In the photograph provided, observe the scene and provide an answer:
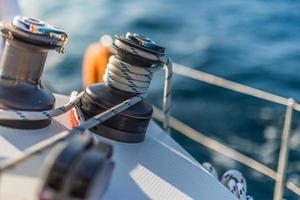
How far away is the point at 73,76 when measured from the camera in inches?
201

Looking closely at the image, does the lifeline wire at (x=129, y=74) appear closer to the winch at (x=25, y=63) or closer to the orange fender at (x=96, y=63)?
the winch at (x=25, y=63)

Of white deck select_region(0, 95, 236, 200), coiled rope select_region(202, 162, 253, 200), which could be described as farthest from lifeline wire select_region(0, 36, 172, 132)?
coiled rope select_region(202, 162, 253, 200)

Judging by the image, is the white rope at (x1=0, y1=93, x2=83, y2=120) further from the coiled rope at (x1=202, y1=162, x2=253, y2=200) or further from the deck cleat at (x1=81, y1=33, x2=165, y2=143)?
the coiled rope at (x1=202, y1=162, x2=253, y2=200)

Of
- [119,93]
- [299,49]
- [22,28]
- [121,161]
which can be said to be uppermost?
[22,28]

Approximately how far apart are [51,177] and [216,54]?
4374mm

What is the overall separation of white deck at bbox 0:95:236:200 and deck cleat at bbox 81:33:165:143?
0.04 metres

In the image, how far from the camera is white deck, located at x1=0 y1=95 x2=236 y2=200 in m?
1.17

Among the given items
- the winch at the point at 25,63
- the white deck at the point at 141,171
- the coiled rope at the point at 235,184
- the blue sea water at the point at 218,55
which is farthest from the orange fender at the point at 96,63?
the winch at the point at 25,63

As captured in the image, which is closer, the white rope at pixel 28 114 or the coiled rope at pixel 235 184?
the white rope at pixel 28 114

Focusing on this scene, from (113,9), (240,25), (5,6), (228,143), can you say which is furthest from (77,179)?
(113,9)

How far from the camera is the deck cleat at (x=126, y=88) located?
1.40m

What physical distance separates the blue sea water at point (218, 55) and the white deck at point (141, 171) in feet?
5.49

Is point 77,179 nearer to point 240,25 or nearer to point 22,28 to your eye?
point 22,28

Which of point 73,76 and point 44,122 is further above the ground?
point 44,122
